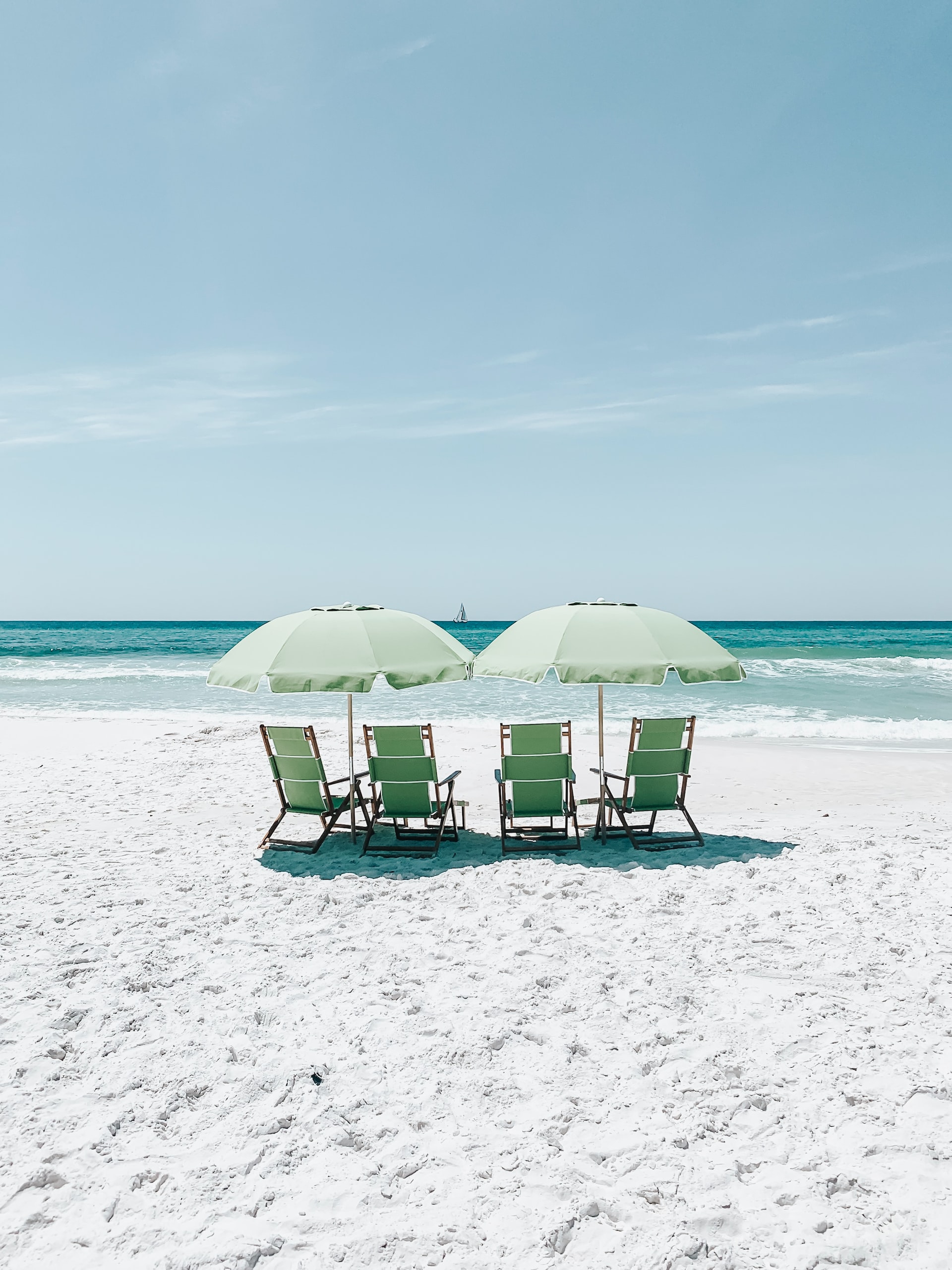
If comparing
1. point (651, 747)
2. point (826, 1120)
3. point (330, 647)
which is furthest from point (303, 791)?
point (826, 1120)

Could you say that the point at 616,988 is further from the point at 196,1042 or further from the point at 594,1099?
the point at 196,1042

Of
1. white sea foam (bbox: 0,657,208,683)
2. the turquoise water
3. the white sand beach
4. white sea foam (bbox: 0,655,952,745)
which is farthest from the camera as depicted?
white sea foam (bbox: 0,657,208,683)

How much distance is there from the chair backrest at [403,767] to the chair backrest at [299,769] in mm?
443

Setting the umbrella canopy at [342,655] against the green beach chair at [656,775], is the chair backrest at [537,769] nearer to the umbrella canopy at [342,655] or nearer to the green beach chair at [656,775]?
the green beach chair at [656,775]

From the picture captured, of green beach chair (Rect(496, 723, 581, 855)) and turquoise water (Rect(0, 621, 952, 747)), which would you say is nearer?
green beach chair (Rect(496, 723, 581, 855))

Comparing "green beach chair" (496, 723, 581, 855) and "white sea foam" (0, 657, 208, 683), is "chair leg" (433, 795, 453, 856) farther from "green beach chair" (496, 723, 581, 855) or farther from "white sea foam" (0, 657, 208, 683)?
"white sea foam" (0, 657, 208, 683)

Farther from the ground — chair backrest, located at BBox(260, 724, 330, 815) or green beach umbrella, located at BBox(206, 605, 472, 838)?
green beach umbrella, located at BBox(206, 605, 472, 838)

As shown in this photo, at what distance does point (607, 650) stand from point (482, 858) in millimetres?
1967

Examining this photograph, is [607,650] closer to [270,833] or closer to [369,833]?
[369,833]

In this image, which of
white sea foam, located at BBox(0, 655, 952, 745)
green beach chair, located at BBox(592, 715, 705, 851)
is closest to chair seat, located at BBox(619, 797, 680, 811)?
green beach chair, located at BBox(592, 715, 705, 851)

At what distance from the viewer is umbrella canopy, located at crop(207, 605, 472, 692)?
5.21m

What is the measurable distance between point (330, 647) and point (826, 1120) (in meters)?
3.98

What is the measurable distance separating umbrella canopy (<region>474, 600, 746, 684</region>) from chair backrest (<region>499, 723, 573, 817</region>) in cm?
66

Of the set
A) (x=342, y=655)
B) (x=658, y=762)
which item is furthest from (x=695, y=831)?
(x=342, y=655)
